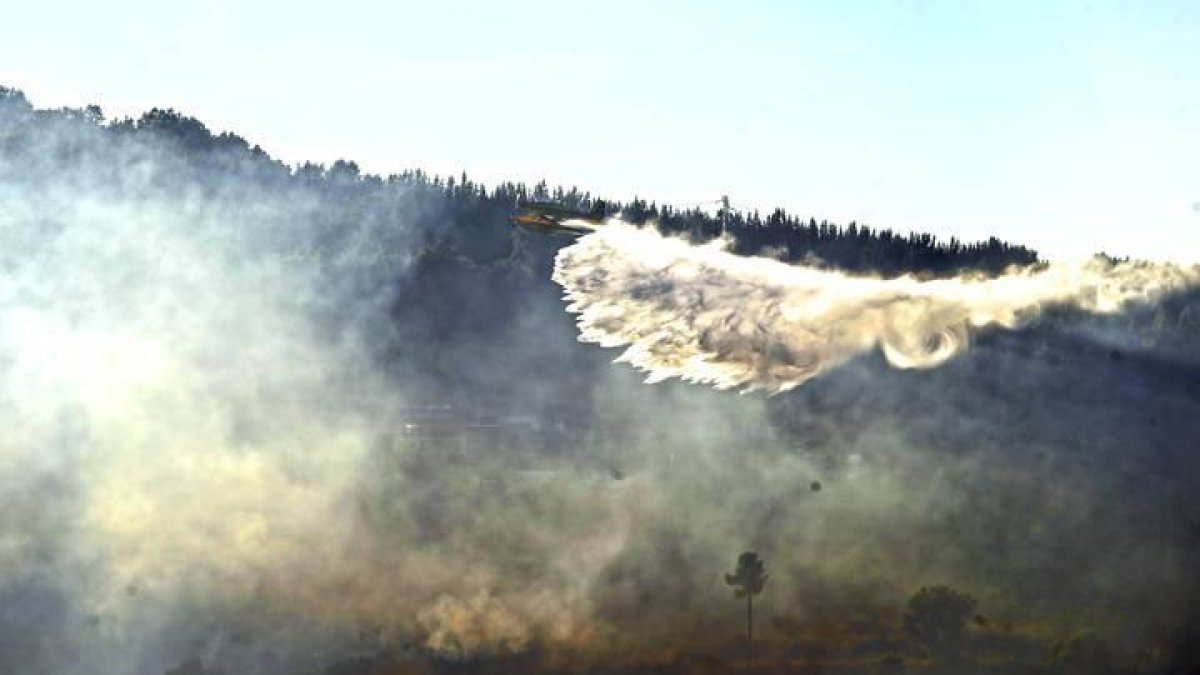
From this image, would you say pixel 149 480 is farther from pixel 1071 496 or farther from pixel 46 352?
pixel 1071 496

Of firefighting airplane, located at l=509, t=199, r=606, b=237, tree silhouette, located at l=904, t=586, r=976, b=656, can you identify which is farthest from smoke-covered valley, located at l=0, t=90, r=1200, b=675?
firefighting airplane, located at l=509, t=199, r=606, b=237

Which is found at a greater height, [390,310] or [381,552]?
[390,310]

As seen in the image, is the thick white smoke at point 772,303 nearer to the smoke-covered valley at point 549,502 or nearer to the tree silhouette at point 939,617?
the smoke-covered valley at point 549,502

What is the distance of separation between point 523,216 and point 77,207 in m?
62.8

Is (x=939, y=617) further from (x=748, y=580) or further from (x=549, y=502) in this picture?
(x=549, y=502)

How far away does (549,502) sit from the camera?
295 ft

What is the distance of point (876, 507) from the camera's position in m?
85.9

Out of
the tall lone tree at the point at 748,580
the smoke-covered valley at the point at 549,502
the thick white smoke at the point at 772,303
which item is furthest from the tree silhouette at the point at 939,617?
the thick white smoke at the point at 772,303

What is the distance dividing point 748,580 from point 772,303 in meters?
24.3

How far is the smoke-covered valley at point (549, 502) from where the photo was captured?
241 ft

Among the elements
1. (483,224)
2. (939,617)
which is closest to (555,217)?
(939,617)

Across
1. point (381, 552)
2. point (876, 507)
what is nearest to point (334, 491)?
point (381, 552)

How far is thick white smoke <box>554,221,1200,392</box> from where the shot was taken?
204ft

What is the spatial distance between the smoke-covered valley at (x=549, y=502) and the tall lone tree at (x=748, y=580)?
601 millimetres
